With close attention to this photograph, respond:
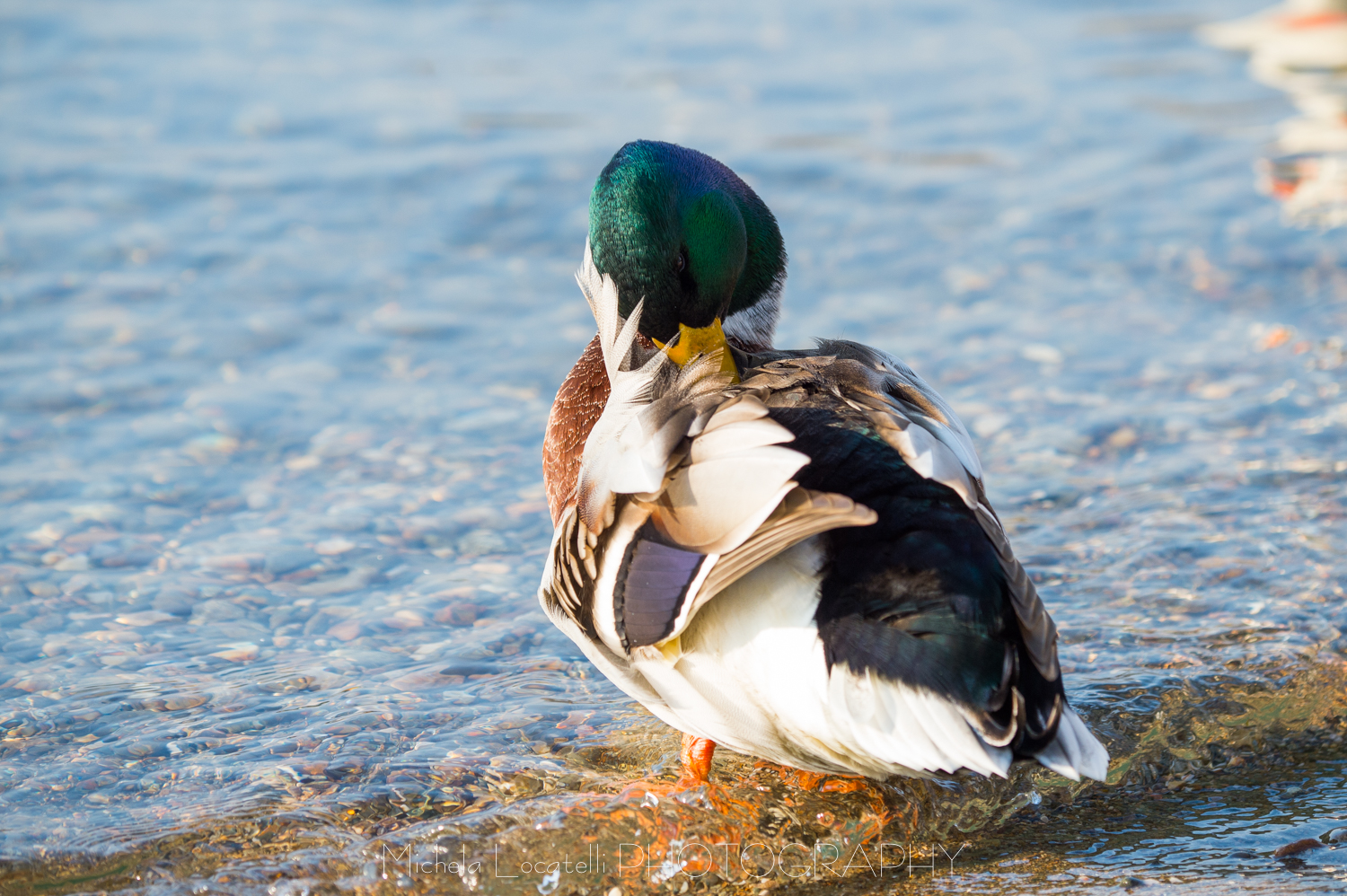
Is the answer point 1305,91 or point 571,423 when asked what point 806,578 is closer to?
point 571,423

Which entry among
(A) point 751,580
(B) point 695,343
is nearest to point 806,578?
(A) point 751,580

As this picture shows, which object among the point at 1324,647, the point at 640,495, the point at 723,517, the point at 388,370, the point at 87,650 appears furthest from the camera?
the point at 388,370

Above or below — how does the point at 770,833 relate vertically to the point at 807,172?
below

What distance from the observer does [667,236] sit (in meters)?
3.75

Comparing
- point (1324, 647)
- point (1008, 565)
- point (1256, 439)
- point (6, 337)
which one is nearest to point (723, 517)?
point (1008, 565)

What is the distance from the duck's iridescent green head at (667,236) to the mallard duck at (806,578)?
0.80ft

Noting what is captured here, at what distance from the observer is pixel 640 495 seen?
9.68 ft

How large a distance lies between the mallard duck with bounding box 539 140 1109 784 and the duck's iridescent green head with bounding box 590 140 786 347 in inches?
9.6

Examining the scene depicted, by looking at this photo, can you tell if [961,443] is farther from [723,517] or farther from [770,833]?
[770,833]

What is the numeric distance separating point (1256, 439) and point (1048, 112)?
4663 mm

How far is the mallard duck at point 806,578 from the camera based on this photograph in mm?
2668

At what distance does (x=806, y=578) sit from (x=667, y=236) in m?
1.26

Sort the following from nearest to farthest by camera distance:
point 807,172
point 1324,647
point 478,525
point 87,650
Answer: point 1324,647
point 87,650
point 478,525
point 807,172

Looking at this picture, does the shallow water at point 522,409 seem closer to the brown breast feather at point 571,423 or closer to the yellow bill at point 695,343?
the brown breast feather at point 571,423
